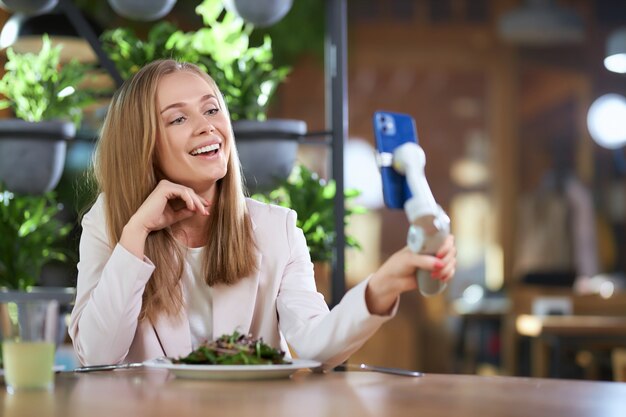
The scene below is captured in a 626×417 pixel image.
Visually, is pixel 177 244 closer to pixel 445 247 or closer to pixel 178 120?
pixel 178 120

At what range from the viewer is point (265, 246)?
198cm

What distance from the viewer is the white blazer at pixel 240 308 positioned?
168 cm

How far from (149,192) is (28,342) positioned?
0.62m

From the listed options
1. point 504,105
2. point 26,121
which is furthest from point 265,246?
point 504,105

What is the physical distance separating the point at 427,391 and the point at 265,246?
697mm

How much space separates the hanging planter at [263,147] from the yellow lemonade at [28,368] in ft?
5.12

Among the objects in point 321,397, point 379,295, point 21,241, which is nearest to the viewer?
point 321,397

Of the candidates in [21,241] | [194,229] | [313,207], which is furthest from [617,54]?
[194,229]

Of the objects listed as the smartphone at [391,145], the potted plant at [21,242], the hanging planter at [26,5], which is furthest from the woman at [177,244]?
the potted plant at [21,242]

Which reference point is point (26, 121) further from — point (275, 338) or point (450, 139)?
point (450, 139)

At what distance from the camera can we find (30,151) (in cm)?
292

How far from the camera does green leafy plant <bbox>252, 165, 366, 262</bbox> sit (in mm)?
3061

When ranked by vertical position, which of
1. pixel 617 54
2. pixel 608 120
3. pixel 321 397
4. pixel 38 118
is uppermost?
pixel 608 120

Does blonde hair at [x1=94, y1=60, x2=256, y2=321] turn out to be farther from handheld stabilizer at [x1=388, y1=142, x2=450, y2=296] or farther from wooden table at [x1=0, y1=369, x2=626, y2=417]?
handheld stabilizer at [x1=388, y1=142, x2=450, y2=296]
